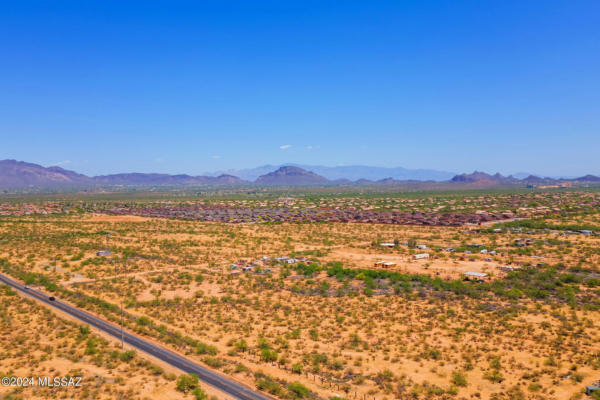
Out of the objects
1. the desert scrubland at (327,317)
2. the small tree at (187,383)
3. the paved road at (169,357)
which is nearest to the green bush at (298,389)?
the desert scrubland at (327,317)

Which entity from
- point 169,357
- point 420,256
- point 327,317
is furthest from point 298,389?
point 420,256

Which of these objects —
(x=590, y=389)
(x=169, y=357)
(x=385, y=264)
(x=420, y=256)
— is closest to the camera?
(x=590, y=389)

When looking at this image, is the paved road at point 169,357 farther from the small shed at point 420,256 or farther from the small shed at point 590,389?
the small shed at point 420,256

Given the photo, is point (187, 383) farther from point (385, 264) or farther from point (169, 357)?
point (385, 264)

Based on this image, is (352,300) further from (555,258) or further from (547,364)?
(555,258)

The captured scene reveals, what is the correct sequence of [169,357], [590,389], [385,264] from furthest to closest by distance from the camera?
[385,264] → [169,357] → [590,389]

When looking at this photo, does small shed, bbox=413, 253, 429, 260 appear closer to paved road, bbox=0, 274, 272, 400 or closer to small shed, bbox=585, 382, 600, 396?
small shed, bbox=585, 382, 600, 396

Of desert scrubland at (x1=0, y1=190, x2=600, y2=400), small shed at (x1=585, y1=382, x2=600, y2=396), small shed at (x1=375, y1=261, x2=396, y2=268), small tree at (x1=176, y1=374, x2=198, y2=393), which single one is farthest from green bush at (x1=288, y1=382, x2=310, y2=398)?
small shed at (x1=375, y1=261, x2=396, y2=268)

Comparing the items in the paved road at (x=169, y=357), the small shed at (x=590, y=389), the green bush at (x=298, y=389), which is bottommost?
the paved road at (x=169, y=357)
